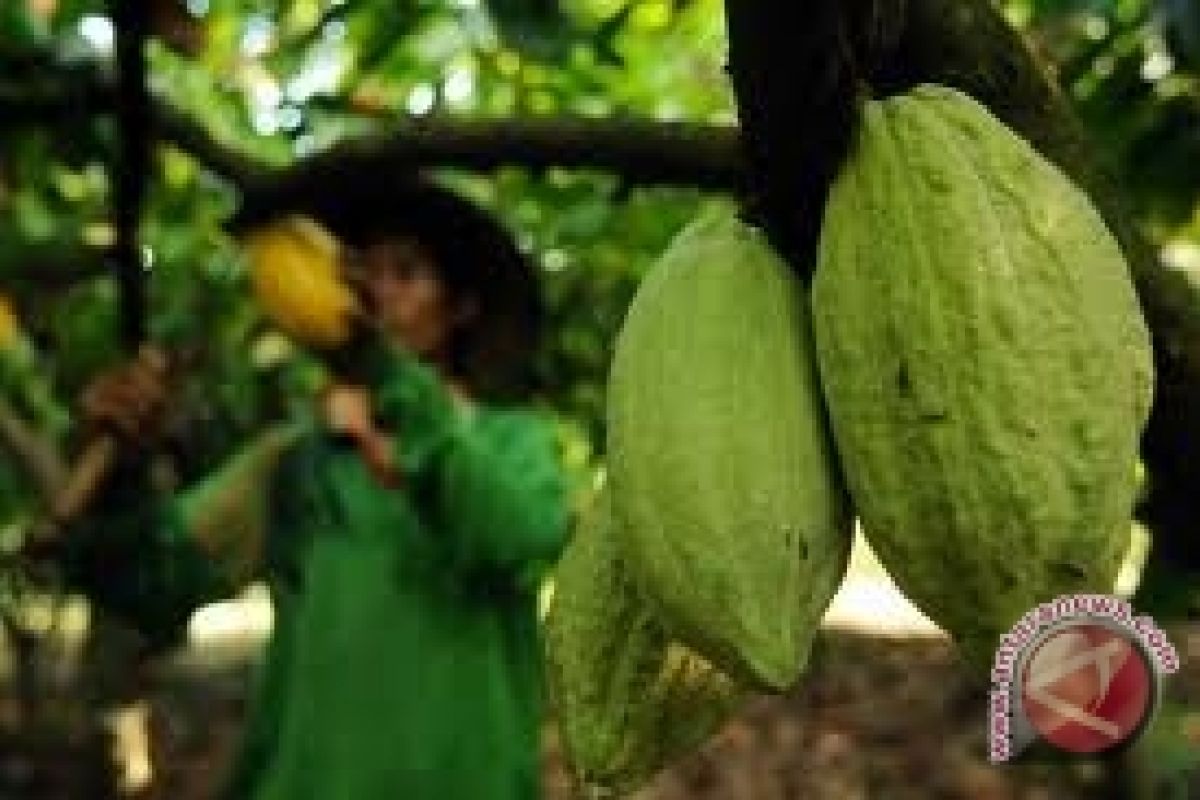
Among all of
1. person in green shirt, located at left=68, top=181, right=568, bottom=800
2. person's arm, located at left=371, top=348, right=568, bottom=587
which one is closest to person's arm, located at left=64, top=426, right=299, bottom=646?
person in green shirt, located at left=68, top=181, right=568, bottom=800

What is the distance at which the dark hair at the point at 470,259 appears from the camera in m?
2.70

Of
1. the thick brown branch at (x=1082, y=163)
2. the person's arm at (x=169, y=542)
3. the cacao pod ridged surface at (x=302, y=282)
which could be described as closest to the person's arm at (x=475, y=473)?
the cacao pod ridged surface at (x=302, y=282)

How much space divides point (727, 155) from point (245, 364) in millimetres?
3244

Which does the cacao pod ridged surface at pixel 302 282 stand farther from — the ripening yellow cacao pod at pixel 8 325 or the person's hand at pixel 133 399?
the ripening yellow cacao pod at pixel 8 325

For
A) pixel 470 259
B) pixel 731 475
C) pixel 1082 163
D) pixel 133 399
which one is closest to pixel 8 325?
pixel 133 399

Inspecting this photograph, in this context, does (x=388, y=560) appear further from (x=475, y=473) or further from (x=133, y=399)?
(x=133, y=399)

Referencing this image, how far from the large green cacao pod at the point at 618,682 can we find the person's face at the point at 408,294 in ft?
5.71

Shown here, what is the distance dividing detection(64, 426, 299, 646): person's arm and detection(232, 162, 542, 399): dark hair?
330mm

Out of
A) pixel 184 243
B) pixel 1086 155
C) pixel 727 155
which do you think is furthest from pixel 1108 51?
pixel 184 243

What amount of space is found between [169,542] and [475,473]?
2.01 ft

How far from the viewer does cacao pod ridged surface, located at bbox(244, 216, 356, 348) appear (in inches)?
92.0

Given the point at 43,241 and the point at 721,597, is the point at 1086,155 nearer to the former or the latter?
the point at 721,597

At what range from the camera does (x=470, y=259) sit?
2836 millimetres

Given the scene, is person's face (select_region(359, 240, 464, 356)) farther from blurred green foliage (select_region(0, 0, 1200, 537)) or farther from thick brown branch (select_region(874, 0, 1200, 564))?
thick brown branch (select_region(874, 0, 1200, 564))
